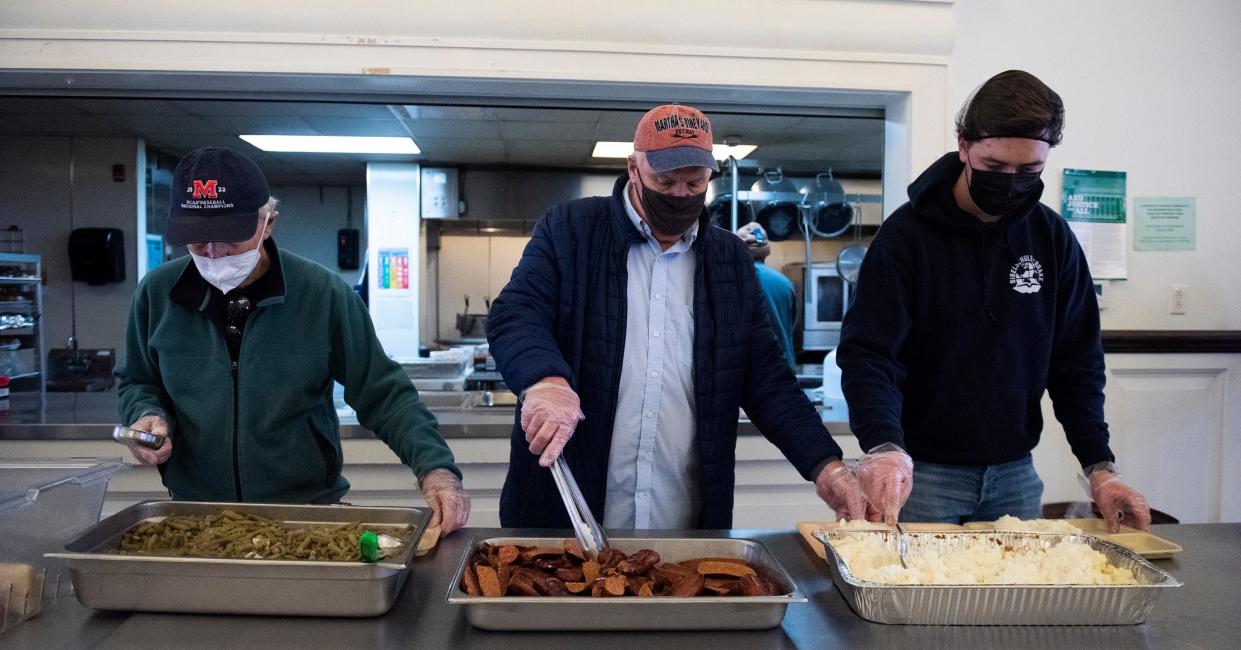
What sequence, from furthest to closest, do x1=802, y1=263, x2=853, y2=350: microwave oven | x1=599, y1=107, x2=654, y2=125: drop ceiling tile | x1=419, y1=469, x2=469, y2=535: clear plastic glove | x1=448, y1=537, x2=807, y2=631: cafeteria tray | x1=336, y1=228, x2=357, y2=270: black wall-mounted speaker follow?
x1=336, y1=228, x2=357, y2=270: black wall-mounted speaker < x1=802, y1=263, x2=853, y2=350: microwave oven < x1=599, y1=107, x2=654, y2=125: drop ceiling tile < x1=419, y1=469, x2=469, y2=535: clear plastic glove < x1=448, y1=537, x2=807, y2=631: cafeteria tray

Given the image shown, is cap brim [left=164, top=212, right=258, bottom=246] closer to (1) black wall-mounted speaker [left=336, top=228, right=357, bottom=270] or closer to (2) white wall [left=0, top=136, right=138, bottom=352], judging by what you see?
(2) white wall [left=0, top=136, right=138, bottom=352]

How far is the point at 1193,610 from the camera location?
1361mm

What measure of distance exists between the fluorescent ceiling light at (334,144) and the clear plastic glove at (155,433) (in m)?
5.14

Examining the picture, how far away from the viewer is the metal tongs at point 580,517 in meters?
1.38

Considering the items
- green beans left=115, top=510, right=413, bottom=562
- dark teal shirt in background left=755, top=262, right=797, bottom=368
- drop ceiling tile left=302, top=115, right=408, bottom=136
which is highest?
drop ceiling tile left=302, top=115, right=408, bottom=136

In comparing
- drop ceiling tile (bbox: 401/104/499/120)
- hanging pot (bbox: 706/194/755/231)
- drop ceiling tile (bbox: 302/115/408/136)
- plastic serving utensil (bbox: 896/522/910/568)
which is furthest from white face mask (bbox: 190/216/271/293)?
hanging pot (bbox: 706/194/755/231)

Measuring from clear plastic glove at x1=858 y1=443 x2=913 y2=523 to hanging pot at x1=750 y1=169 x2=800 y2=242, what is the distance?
18.3 feet

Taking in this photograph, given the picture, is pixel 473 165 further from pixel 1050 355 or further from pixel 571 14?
pixel 1050 355

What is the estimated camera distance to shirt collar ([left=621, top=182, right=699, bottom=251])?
186 centimetres

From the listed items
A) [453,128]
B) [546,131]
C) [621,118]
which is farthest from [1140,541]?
[453,128]

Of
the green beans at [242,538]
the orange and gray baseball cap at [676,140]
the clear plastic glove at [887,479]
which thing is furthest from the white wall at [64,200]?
the clear plastic glove at [887,479]

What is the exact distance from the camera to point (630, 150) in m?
6.90

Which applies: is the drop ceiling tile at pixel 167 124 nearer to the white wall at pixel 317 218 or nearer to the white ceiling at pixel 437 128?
the white ceiling at pixel 437 128

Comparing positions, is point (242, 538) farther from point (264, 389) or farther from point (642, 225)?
point (642, 225)
